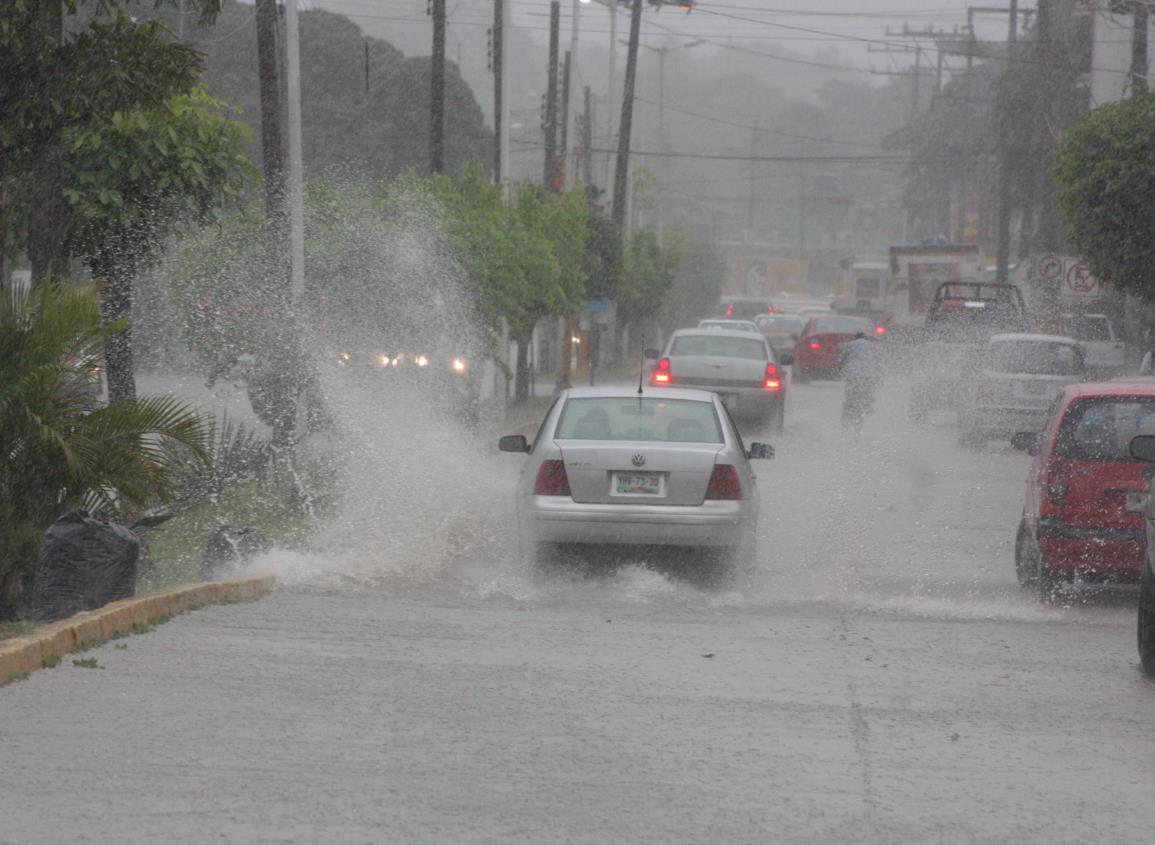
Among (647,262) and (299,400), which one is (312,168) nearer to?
(647,262)

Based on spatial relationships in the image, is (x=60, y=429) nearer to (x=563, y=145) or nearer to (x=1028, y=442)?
(x=1028, y=442)

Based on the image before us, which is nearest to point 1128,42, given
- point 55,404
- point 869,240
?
point 55,404

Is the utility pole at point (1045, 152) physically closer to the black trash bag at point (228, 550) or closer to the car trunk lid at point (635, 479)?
the car trunk lid at point (635, 479)

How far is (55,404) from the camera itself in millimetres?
9516

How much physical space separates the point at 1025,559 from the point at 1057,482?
1.02 m

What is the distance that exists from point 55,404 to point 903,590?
634cm

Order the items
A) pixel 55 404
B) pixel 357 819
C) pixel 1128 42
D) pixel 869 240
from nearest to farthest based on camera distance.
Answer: pixel 357 819, pixel 55 404, pixel 1128 42, pixel 869 240

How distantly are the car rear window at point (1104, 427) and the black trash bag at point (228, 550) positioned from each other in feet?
18.0

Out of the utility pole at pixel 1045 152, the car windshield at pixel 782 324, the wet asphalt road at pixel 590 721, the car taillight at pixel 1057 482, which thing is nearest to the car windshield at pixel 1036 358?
the wet asphalt road at pixel 590 721

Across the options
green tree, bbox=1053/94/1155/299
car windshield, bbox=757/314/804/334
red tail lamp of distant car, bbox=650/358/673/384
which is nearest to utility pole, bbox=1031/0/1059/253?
car windshield, bbox=757/314/804/334

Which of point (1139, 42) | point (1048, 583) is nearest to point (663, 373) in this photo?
point (1139, 42)

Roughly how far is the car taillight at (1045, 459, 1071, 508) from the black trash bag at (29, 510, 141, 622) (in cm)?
619

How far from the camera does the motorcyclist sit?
87.0 feet

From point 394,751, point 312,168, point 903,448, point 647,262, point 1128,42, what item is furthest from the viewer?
point 647,262
